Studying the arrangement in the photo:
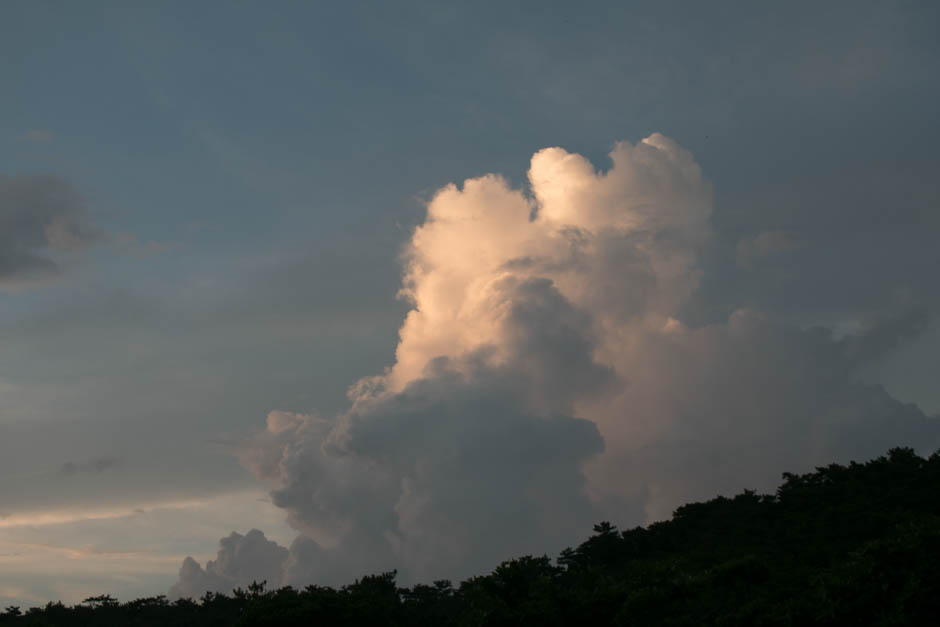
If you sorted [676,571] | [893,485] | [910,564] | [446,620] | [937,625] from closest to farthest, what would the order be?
1. [937,625]
2. [910,564]
3. [676,571]
4. [446,620]
5. [893,485]

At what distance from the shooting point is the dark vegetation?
37.6 metres

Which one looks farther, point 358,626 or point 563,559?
point 563,559

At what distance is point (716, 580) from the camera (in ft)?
148

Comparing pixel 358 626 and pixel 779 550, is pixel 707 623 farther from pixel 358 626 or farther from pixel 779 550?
pixel 358 626

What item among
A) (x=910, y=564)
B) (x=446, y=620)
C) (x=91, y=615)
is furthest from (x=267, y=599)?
(x=910, y=564)

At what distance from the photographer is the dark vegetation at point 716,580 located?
37.6 m

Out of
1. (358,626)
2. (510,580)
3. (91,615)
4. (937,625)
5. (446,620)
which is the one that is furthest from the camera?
(91,615)

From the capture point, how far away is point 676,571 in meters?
47.7

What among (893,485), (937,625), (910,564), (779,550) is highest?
(893,485)

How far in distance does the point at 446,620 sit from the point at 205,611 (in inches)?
958

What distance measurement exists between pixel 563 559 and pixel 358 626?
19488 mm

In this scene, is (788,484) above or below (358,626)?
above

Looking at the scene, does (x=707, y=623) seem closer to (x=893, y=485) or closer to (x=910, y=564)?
(x=910, y=564)

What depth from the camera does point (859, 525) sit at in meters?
57.8
